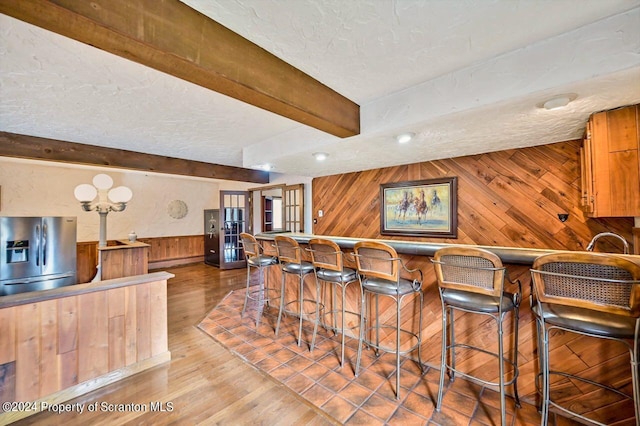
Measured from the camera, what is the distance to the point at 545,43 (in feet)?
4.40

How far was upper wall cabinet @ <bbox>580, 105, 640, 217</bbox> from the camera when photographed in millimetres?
1564

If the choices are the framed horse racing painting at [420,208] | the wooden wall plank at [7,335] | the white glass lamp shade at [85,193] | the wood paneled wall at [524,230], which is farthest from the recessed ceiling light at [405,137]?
the white glass lamp shade at [85,193]

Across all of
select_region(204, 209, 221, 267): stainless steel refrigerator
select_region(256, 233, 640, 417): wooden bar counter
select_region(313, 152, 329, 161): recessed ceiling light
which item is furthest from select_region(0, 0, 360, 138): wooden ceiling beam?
select_region(204, 209, 221, 267): stainless steel refrigerator

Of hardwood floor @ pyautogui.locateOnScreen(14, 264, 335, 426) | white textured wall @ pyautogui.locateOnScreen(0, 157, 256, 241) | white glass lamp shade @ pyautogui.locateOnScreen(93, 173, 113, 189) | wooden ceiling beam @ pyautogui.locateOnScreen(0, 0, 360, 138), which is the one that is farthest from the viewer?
white textured wall @ pyautogui.locateOnScreen(0, 157, 256, 241)

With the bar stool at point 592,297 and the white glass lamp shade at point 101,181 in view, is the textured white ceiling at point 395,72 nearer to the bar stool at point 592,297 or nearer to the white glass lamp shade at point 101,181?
the white glass lamp shade at point 101,181

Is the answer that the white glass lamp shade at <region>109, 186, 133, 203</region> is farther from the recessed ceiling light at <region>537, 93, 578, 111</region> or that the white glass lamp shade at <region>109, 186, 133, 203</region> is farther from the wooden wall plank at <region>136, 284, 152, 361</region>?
the recessed ceiling light at <region>537, 93, 578, 111</region>

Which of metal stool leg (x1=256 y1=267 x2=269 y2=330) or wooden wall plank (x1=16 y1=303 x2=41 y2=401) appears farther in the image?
metal stool leg (x1=256 y1=267 x2=269 y2=330)

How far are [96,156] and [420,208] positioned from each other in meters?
4.44

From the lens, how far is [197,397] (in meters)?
1.88

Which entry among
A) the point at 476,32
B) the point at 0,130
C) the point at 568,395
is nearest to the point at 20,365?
the point at 0,130

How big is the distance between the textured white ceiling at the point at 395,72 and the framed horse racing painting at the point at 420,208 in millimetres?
753

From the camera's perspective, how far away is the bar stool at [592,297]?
3.89 feet

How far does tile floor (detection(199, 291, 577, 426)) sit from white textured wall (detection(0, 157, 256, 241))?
15.4 ft

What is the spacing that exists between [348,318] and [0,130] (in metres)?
4.29
